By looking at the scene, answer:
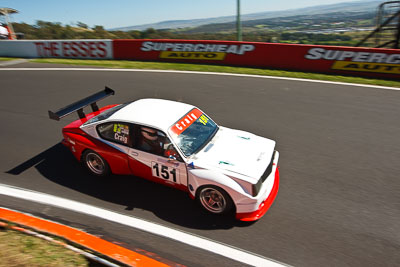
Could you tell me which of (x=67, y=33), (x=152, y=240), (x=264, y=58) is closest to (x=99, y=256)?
(x=152, y=240)

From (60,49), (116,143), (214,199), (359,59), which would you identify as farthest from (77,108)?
(60,49)

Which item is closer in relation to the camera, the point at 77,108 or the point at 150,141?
the point at 150,141

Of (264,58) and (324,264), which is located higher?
(264,58)

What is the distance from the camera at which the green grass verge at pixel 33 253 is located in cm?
328

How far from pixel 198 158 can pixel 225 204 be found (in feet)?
2.74

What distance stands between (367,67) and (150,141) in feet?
35.6

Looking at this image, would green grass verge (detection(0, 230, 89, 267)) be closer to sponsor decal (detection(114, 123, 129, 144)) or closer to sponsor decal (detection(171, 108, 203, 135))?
sponsor decal (detection(114, 123, 129, 144))

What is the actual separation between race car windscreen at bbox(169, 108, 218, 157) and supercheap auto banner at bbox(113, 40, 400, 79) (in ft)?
30.4

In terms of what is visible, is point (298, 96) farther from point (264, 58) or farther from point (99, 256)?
point (99, 256)

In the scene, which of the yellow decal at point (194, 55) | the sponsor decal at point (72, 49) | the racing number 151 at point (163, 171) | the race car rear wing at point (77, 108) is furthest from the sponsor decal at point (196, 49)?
the racing number 151 at point (163, 171)

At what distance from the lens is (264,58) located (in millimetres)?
13609

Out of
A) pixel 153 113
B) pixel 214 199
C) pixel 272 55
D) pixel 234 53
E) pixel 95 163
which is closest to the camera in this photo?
pixel 214 199

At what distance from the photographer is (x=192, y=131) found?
5.01 m

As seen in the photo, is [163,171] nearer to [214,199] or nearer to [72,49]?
[214,199]
